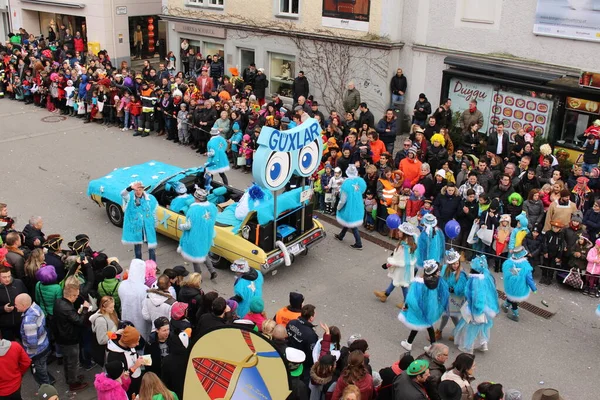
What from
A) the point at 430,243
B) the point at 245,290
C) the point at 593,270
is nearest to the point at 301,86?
the point at 430,243

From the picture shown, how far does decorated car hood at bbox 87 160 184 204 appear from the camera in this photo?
40.5ft

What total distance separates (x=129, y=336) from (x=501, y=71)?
11.6 meters

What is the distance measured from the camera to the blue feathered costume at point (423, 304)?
336 inches

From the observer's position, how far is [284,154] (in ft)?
32.9

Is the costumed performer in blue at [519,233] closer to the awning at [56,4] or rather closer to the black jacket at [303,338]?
the black jacket at [303,338]

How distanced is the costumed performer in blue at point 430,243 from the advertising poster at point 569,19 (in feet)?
23.8

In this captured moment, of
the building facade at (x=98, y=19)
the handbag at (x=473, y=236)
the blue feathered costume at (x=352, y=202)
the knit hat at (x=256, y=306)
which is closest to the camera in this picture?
the knit hat at (x=256, y=306)

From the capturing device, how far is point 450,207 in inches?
455

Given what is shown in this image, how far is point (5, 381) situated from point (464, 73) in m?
12.8

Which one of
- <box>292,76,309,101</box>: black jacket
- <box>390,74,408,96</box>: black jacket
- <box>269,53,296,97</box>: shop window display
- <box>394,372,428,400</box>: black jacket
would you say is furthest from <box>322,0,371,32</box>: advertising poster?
<box>394,372,428,400</box>: black jacket

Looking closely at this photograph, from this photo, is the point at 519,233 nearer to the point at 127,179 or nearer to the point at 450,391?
the point at 450,391

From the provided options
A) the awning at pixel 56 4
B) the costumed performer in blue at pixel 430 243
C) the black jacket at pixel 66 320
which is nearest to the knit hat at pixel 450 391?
the costumed performer in blue at pixel 430 243

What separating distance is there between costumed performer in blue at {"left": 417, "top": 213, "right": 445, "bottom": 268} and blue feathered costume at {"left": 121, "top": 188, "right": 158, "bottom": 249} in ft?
14.4

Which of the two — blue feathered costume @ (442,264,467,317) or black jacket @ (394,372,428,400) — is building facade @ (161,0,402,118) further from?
black jacket @ (394,372,428,400)
